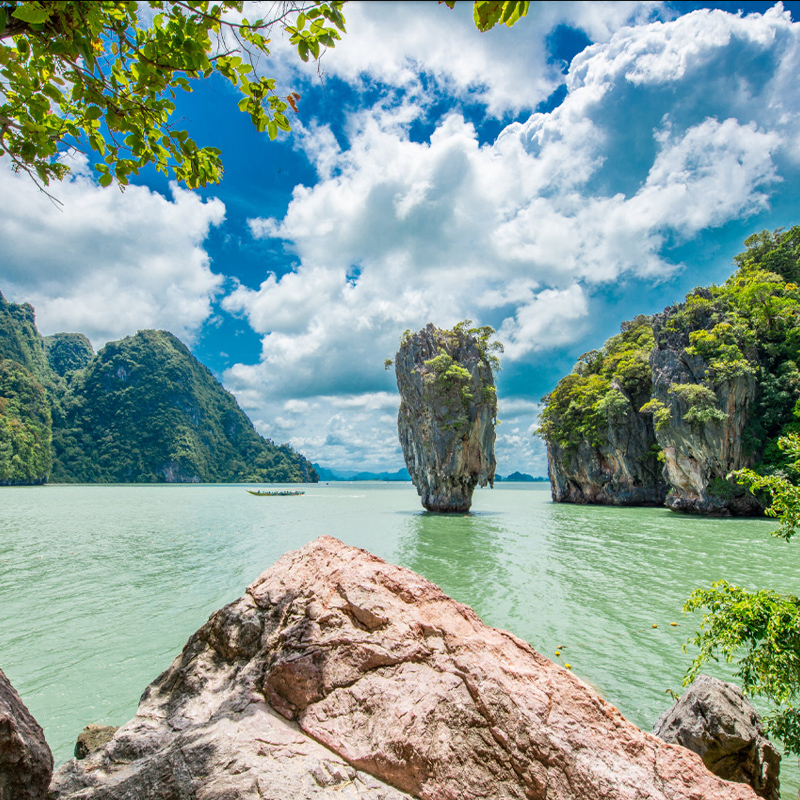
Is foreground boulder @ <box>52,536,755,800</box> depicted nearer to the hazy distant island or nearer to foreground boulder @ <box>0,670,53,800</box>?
foreground boulder @ <box>0,670,53,800</box>

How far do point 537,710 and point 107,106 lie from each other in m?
4.72

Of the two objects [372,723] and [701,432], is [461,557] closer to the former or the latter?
[372,723]

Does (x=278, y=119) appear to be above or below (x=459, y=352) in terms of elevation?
below

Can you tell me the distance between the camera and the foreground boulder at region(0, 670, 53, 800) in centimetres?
221

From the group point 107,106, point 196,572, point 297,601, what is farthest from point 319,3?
point 196,572

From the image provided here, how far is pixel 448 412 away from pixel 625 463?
2102 centimetres

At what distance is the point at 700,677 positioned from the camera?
4570mm

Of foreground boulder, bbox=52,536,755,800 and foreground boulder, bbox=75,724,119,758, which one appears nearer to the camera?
foreground boulder, bbox=52,536,755,800

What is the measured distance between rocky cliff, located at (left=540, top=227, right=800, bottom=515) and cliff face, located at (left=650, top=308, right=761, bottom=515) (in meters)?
0.07

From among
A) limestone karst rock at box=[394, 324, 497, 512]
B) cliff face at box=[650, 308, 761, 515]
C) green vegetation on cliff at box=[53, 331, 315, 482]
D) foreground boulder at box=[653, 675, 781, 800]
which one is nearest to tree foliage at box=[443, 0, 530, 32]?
foreground boulder at box=[653, 675, 781, 800]

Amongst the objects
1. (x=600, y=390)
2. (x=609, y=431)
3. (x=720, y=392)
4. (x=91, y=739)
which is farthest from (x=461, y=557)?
(x=600, y=390)

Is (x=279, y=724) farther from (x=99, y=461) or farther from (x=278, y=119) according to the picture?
(x=99, y=461)

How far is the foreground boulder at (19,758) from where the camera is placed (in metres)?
2.21

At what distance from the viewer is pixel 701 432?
30.0 m
